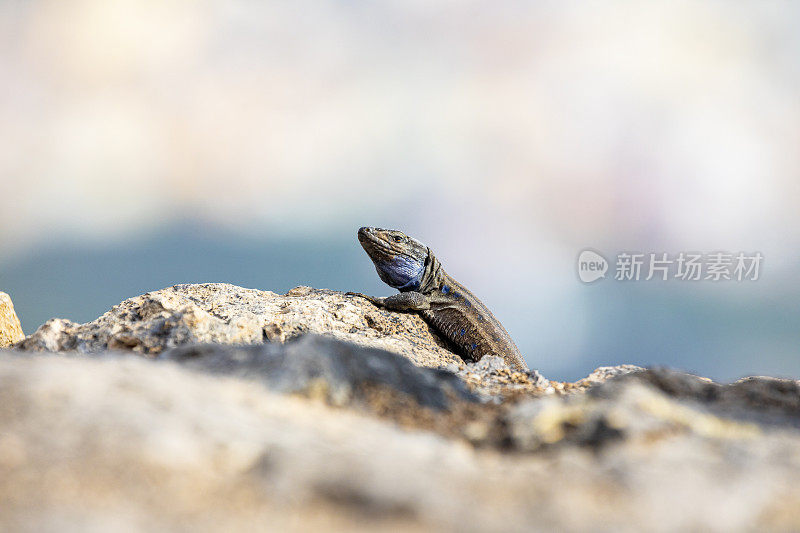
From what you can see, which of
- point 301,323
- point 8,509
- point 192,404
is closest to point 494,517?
point 192,404

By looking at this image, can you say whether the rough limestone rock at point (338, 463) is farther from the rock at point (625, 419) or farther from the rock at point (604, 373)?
the rock at point (604, 373)

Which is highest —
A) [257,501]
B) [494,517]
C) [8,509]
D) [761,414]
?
[761,414]

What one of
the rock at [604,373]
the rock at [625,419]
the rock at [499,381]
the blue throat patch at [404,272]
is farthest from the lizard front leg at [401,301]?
the rock at [625,419]

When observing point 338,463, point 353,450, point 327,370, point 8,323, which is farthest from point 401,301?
point 338,463

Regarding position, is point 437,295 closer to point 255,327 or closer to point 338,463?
point 255,327

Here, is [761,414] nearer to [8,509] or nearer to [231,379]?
[231,379]

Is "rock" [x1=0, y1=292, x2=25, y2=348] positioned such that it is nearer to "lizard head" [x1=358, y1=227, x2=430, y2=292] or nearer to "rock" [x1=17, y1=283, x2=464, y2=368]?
"rock" [x1=17, y1=283, x2=464, y2=368]
